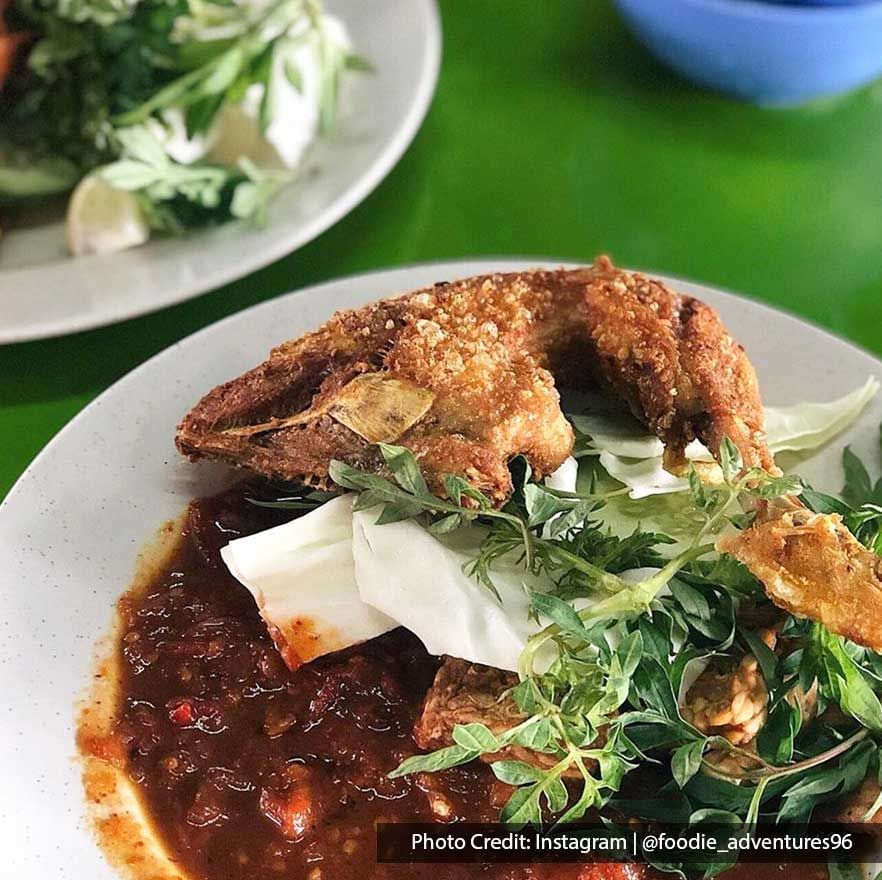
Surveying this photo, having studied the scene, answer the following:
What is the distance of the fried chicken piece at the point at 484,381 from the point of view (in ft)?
7.81

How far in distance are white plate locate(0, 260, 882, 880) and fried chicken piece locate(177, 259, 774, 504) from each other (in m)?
0.22


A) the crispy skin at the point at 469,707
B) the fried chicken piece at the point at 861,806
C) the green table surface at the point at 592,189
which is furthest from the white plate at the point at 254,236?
the fried chicken piece at the point at 861,806

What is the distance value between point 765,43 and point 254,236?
74.7 inches

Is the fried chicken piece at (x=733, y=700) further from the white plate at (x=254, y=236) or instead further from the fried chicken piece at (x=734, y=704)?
the white plate at (x=254, y=236)

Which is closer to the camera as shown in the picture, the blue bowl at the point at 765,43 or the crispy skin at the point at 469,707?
the crispy skin at the point at 469,707

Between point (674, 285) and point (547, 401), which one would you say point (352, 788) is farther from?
point (674, 285)

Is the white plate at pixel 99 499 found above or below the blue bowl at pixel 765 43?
below

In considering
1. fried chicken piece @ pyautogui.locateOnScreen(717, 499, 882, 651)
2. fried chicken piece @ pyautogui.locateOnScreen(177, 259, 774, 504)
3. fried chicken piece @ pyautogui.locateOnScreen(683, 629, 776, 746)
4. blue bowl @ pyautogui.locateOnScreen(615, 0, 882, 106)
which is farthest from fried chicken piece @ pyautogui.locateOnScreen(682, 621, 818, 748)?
blue bowl @ pyautogui.locateOnScreen(615, 0, 882, 106)

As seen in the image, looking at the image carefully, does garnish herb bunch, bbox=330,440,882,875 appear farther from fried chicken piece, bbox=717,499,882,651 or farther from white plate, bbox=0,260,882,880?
white plate, bbox=0,260,882,880

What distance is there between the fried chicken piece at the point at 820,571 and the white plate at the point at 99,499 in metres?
0.76

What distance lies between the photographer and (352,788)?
2.30m

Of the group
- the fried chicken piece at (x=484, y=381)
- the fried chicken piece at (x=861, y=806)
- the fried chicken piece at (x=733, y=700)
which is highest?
the fried chicken piece at (x=484, y=381)

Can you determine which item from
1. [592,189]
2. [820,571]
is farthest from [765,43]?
[820,571]

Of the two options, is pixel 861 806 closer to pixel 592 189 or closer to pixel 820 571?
pixel 820 571
